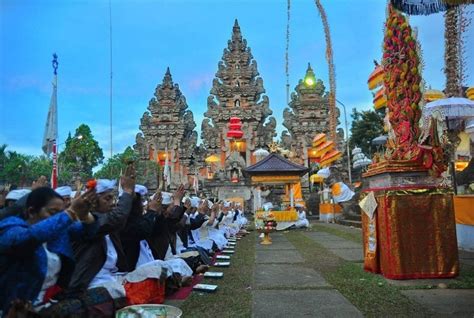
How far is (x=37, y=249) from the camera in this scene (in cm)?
276

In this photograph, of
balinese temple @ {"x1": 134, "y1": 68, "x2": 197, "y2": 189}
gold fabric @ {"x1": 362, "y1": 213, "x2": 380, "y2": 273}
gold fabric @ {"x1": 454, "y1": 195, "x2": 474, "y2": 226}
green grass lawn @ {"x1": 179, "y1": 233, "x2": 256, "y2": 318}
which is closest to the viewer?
green grass lawn @ {"x1": 179, "y1": 233, "x2": 256, "y2": 318}

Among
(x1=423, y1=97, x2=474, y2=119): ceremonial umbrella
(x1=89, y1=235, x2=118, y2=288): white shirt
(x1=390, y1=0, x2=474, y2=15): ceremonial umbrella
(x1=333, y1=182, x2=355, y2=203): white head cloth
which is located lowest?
(x1=89, y1=235, x2=118, y2=288): white shirt

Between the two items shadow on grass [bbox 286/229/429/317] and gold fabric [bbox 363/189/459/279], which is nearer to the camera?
shadow on grass [bbox 286/229/429/317]

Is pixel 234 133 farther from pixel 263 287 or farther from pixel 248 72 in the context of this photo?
pixel 263 287

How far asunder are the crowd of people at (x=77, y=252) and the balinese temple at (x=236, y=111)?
3469 cm

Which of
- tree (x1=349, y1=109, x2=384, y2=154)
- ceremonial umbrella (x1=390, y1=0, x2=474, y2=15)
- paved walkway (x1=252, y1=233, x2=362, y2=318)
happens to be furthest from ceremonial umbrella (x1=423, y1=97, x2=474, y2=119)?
tree (x1=349, y1=109, x2=384, y2=154)

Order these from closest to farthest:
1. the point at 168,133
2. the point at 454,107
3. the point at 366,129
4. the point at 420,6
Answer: the point at 420,6 < the point at 454,107 < the point at 366,129 < the point at 168,133

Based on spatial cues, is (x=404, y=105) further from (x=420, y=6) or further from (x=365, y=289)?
(x=365, y=289)

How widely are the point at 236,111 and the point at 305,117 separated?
7.22 metres

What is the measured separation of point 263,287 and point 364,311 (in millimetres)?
1850

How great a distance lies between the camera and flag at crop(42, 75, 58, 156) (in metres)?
8.45

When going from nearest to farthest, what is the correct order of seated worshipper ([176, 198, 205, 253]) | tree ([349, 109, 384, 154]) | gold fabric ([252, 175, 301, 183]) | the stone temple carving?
seated worshipper ([176, 198, 205, 253]) < gold fabric ([252, 175, 301, 183]) < tree ([349, 109, 384, 154]) < the stone temple carving

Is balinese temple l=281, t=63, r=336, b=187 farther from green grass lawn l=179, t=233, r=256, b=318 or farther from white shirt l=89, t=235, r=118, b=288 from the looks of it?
white shirt l=89, t=235, r=118, b=288

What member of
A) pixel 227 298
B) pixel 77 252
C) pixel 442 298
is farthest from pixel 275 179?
pixel 77 252
